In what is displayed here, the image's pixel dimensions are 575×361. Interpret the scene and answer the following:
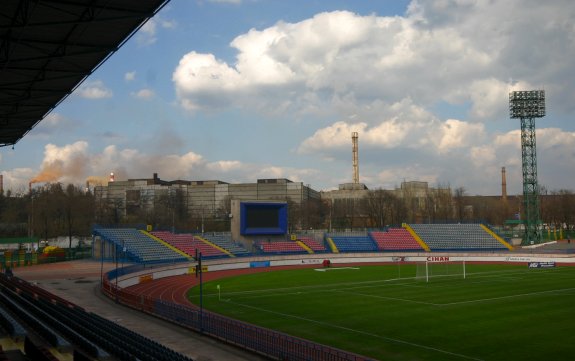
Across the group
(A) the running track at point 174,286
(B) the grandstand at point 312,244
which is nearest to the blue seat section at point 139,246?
(A) the running track at point 174,286

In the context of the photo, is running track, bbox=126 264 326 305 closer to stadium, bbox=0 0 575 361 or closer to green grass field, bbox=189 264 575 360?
stadium, bbox=0 0 575 361

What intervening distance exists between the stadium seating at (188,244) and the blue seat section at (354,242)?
72.4 ft

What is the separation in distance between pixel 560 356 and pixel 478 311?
1276 centimetres

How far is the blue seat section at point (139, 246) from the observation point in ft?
248

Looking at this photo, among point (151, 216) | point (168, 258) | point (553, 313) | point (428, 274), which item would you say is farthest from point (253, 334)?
point (151, 216)

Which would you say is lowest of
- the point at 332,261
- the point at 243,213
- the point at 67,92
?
the point at 332,261

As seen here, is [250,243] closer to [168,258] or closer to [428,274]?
[168,258]

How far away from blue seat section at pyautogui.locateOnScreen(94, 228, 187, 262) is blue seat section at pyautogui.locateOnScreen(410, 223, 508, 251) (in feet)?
149

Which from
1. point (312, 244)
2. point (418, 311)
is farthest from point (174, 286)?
point (312, 244)

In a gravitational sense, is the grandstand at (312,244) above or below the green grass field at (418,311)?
above

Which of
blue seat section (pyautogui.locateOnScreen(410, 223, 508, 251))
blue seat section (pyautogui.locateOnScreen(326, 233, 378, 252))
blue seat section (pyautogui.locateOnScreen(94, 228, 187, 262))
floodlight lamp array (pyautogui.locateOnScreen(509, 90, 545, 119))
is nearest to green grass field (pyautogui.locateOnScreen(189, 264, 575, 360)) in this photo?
blue seat section (pyautogui.locateOnScreen(94, 228, 187, 262))

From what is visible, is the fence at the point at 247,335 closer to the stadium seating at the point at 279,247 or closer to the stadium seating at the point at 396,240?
the stadium seating at the point at 279,247

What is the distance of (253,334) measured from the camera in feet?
88.1

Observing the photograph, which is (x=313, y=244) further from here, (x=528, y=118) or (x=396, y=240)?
(x=528, y=118)
